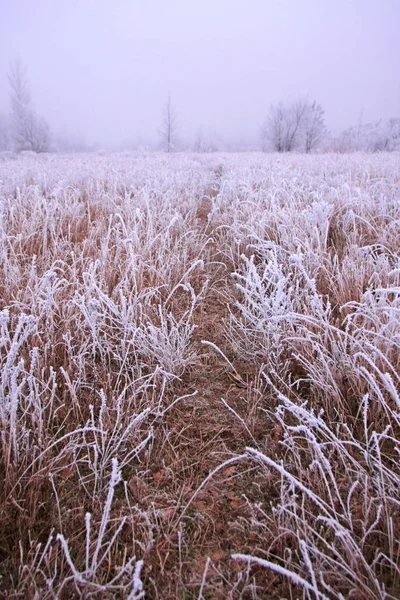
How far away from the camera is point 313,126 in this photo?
3175cm

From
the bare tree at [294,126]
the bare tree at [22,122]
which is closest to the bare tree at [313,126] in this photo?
the bare tree at [294,126]

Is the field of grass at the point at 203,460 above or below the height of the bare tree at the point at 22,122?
below

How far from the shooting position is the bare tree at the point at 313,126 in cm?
3112

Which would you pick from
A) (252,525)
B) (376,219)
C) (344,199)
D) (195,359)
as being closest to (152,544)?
(252,525)

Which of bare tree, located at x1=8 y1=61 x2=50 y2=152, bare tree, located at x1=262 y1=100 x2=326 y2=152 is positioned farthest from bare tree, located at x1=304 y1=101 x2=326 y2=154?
bare tree, located at x1=8 y1=61 x2=50 y2=152

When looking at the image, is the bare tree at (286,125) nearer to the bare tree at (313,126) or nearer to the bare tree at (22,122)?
the bare tree at (313,126)

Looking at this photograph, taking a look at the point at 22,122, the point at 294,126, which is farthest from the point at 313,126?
the point at 22,122

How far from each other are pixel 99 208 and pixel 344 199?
121 inches

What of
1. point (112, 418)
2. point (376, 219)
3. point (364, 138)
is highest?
point (364, 138)

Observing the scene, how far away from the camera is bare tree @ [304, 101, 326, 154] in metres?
31.1

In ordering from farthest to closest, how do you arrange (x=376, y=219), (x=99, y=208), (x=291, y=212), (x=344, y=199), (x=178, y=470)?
(x=99, y=208) → (x=344, y=199) → (x=376, y=219) → (x=291, y=212) → (x=178, y=470)

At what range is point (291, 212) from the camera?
3.00m

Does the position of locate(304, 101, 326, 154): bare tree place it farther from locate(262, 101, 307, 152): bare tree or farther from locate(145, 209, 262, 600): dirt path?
locate(145, 209, 262, 600): dirt path

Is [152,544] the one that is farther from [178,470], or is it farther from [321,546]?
[321,546]
